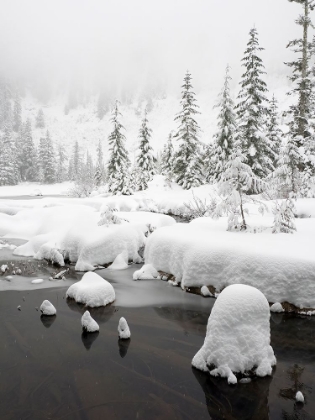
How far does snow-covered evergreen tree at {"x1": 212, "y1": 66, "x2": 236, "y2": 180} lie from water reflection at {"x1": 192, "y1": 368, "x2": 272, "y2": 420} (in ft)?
78.8

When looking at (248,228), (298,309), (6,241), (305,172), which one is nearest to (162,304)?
(298,309)

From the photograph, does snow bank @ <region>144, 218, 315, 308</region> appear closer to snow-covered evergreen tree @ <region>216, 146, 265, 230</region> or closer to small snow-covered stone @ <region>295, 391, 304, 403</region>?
snow-covered evergreen tree @ <region>216, 146, 265, 230</region>

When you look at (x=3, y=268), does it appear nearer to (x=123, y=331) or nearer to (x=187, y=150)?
(x=123, y=331)

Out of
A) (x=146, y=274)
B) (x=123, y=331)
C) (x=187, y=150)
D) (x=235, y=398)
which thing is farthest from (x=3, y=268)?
(x=187, y=150)

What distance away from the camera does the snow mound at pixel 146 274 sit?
8.78 m

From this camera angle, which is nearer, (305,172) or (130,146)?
(305,172)

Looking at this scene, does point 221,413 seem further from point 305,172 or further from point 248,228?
point 305,172

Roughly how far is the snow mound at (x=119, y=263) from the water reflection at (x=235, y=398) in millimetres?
5734

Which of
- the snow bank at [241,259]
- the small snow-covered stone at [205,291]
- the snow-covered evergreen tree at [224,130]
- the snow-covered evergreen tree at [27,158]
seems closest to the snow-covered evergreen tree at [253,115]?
the snow-covered evergreen tree at [224,130]

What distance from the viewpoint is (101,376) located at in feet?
14.6

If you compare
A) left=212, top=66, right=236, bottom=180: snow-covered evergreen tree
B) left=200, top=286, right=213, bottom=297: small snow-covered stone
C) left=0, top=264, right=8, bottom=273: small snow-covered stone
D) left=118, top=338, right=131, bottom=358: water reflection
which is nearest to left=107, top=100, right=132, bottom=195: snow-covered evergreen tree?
left=212, top=66, right=236, bottom=180: snow-covered evergreen tree

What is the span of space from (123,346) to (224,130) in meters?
25.3

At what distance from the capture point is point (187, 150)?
29.1 m

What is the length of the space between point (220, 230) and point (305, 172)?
10.9 metres
